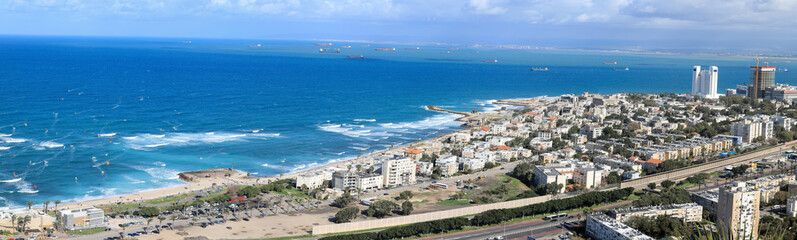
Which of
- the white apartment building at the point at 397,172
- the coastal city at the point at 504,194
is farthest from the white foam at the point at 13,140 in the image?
the white apartment building at the point at 397,172

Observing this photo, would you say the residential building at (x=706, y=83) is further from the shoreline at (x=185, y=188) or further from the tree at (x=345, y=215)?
the tree at (x=345, y=215)

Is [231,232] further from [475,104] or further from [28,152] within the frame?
[475,104]

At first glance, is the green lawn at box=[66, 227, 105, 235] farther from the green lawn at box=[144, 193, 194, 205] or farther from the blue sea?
the blue sea

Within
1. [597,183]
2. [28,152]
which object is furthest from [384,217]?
[28,152]

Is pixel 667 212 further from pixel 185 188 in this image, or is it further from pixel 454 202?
pixel 185 188

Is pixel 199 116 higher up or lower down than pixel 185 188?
higher up

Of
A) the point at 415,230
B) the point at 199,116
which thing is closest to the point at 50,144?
the point at 199,116
